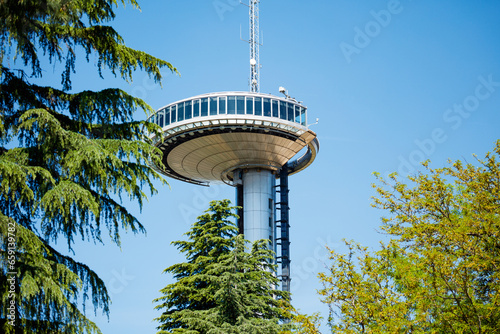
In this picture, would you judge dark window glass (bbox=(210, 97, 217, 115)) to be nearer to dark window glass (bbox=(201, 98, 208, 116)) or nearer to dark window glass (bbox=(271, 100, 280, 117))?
dark window glass (bbox=(201, 98, 208, 116))

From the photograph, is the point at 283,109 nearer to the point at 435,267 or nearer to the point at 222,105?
the point at 222,105

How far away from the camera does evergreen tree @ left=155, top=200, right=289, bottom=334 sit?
73.2 feet

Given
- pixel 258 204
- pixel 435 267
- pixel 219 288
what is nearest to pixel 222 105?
pixel 258 204

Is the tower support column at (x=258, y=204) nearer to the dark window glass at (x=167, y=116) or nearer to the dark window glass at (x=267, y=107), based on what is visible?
the dark window glass at (x=267, y=107)

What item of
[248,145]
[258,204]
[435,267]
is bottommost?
[435,267]

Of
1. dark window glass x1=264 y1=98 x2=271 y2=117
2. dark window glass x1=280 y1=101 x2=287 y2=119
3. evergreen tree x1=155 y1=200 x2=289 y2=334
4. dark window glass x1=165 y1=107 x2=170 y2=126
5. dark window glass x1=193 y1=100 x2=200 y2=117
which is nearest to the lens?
evergreen tree x1=155 y1=200 x2=289 y2=334

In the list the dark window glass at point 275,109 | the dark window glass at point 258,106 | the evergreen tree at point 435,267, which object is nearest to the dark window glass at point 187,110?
the dark window glass at point 258,106

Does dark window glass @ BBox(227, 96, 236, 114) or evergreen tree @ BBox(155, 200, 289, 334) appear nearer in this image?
evergreen tree @ BBox(155, 200, 289, 334)

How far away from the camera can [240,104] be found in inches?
2036

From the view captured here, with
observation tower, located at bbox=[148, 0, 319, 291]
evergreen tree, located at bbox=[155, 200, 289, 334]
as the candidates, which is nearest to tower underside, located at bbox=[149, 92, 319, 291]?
observation tower, located at bbox=[148, 0, 319, 291]

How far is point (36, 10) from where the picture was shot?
9.42 metres

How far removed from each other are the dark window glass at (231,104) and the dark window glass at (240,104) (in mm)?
286

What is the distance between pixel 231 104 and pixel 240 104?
833mm

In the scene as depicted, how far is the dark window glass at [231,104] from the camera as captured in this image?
51.4 metres
